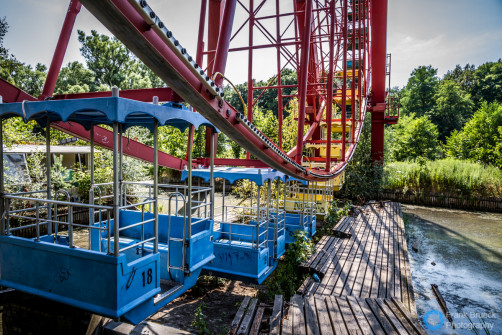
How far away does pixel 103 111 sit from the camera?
346 centimetres

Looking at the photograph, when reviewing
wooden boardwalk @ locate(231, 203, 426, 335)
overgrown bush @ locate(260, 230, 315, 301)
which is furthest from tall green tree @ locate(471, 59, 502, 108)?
overgrown bush @ locate(260, 230, 315, 301)

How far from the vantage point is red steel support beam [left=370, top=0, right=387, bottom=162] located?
53.1ft

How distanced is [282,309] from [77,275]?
3100 millimetres

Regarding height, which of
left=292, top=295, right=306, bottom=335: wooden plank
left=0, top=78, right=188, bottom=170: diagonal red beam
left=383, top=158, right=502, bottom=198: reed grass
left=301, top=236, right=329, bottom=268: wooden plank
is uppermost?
left=0, top=78, right=188, bottom=170: diagonal red beam

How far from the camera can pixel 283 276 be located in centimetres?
758

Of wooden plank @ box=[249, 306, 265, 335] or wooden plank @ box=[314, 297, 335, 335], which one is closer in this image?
wooden plank @ box=[314, 297, 335, 335]

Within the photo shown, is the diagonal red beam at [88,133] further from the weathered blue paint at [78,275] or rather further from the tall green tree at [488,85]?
the tall green tree at [488,85]

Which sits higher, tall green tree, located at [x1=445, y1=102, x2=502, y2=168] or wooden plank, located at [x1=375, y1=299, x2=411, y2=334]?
tall green tree, located at [x1=445, y1=102, x2=502, y2=168]

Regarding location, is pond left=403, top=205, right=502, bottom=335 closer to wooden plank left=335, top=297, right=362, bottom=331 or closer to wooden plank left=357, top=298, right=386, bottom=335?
wooden plank left=357, top=298, right=386, bottom=335

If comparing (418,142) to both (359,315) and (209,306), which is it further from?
(359,315)

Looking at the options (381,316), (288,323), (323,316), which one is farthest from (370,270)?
(288,323)

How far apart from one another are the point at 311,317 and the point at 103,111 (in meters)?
4.10

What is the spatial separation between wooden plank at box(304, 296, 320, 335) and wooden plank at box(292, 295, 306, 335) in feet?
0.23

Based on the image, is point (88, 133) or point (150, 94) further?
point (88, 133)
